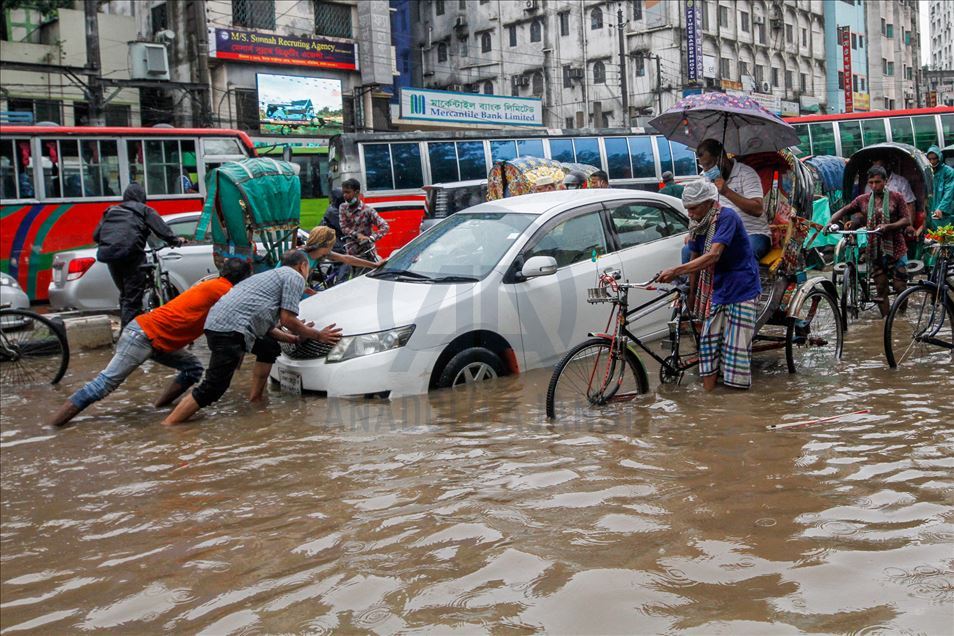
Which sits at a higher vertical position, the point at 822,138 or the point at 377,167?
the point at 822,138

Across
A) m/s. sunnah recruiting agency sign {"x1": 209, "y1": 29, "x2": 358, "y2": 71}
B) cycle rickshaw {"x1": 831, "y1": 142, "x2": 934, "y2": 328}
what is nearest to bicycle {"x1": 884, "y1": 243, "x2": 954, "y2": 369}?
cycle rickshaw {"x1": 831, "y1": 142, "x2": 934, "y2": 328}

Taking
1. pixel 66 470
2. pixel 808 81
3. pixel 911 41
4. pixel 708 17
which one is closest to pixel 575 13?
pixel 708 17

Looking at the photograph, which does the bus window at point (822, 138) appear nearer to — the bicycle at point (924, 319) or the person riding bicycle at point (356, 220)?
the person riding bicycle at point (356, 220)

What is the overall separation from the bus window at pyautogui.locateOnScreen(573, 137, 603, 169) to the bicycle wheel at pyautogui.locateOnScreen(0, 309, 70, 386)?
50.8 ft

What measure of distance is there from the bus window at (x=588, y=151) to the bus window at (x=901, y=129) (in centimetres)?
846

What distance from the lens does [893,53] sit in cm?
7406

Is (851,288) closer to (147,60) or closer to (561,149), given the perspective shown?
(561,149)

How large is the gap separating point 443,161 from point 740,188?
14.4m

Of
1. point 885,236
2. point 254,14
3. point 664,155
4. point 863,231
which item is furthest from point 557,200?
point 254,14

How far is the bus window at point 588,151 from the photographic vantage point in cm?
2227

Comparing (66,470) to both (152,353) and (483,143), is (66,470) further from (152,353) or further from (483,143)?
(483,143)

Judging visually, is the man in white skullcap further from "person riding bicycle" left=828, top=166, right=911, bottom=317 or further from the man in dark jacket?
the man in dark jacket

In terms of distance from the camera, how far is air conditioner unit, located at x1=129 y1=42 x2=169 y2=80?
27500 millimetres

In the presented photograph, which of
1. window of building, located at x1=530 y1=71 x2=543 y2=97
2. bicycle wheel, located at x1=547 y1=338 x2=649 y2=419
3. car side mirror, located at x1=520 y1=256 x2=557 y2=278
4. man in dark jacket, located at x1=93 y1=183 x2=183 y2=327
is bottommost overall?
bicycle wheel, located at x1=547 y1=338 x2=649 y2=419
